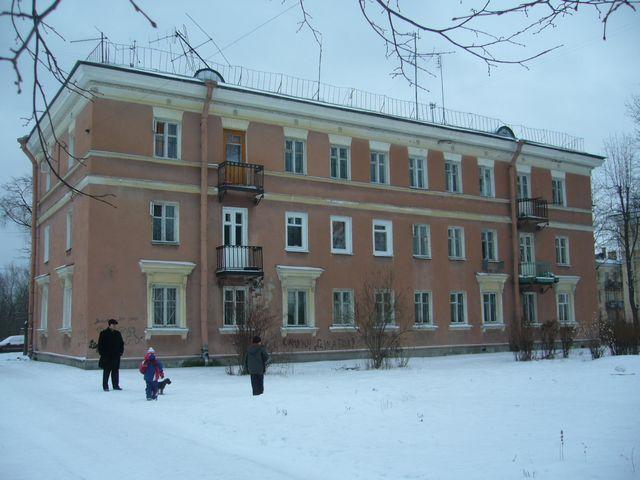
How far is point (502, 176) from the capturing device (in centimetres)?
3500

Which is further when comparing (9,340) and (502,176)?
(9,340)

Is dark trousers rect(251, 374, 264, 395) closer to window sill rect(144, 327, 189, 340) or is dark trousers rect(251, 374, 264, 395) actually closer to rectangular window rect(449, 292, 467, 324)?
window sill rect(144, 327, 189, 340)

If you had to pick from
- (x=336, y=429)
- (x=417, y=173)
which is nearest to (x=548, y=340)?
(x=417, y=173)

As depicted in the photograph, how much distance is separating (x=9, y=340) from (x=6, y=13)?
173 ft

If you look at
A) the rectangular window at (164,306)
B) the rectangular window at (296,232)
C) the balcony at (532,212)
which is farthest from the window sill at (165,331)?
the balcony at (532,212)

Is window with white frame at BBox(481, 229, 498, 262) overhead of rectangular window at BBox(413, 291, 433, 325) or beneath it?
overhead

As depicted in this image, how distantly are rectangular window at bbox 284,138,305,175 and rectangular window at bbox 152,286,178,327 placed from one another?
Result: 7.21 m

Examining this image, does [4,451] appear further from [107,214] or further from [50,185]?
[50,185]

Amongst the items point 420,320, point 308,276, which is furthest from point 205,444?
point 420,320

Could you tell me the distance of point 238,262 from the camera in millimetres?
25953

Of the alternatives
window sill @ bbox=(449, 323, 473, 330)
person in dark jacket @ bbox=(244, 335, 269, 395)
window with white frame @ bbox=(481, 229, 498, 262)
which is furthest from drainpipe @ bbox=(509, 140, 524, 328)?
person in dark jacket @ bbox=(244, 335, 269, 395)

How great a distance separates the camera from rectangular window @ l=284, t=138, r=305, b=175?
93.4 feet

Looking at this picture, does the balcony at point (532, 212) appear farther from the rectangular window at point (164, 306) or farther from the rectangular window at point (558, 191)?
the rectangular window at point (164, 306)

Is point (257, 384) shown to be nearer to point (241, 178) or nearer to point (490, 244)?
point (241, 178)
